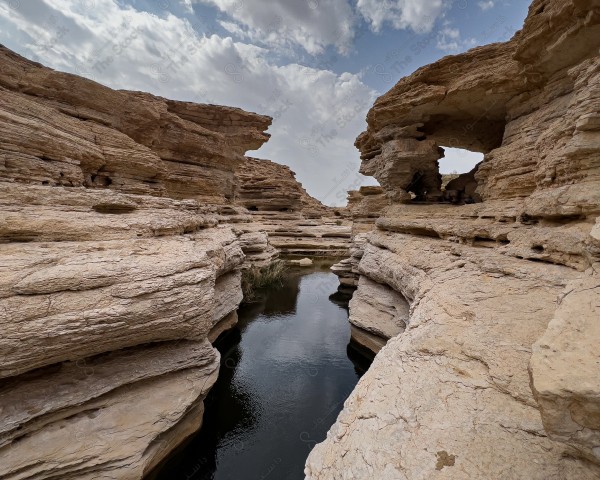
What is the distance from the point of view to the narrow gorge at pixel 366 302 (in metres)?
2.41

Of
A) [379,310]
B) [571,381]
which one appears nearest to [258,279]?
[379,310]

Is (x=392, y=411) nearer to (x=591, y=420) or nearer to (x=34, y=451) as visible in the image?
(x=591, y=420)

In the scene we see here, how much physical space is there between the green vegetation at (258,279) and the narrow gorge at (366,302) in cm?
314

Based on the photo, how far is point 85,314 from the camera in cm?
407

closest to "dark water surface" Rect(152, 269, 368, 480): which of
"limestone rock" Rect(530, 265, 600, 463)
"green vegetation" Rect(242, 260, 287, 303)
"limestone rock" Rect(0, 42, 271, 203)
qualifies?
"green vegetation" Rect(242, 260, 287, 303)

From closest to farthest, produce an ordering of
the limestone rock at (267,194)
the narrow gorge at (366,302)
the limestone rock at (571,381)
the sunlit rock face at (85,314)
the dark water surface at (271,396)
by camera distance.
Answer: the limestone rock at (571,381)
the narrow gorge at (366,302)
the sunlit rock face at (85,314)
the dark water surface at (271,396)
the limestone rock at (267,194)

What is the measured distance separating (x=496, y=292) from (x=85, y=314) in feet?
21.3

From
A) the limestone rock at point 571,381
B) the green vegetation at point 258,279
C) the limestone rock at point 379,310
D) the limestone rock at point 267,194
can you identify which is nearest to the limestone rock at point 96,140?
the green vegetation at point 258,279

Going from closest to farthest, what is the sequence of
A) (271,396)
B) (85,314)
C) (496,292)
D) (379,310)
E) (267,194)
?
1. (85,314)
2. (496,292)
3. (271,396)
4. (379,310)
5. (267,194)

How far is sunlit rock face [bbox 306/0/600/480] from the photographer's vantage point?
6.82ft

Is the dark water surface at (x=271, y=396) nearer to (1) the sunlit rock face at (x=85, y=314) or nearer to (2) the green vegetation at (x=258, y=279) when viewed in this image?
(1) the sunlit rock face at (x=85, y=314)

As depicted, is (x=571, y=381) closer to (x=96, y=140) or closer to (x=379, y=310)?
(x=379, y=310)

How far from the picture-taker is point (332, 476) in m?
2.56

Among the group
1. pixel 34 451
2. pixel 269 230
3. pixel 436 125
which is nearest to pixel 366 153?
pixel 436 125
